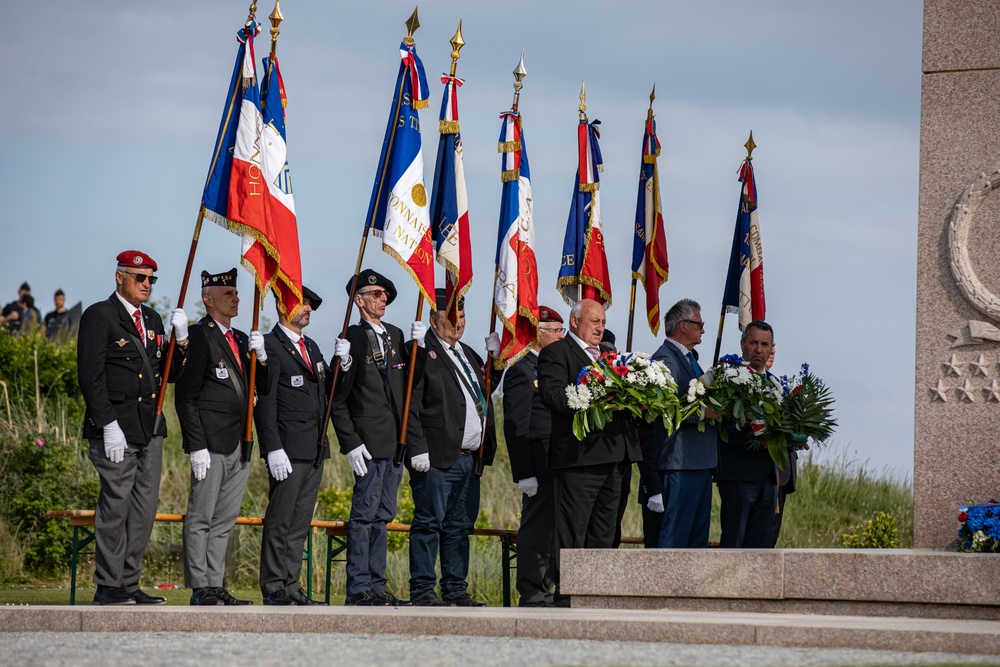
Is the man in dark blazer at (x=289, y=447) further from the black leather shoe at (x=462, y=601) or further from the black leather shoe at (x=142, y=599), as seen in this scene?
the black leather shoe at (x=462, y=601)

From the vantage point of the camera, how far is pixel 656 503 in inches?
391

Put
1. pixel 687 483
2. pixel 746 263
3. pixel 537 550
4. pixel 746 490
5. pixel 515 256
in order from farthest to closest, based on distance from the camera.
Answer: pixel 746 263 → pixel 515 256 → pixel 746 490 → pixel 687 483 → pixel 537 550

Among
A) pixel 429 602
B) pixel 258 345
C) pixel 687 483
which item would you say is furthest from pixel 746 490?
pixel 258 345

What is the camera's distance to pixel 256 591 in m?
13.4

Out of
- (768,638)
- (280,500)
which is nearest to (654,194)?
(280,500)

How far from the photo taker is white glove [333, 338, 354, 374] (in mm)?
9180

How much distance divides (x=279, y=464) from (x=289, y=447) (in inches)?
7.0

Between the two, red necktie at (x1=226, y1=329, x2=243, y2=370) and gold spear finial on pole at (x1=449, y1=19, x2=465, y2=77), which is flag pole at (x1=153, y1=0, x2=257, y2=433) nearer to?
red necktie at (x1=226, y1=329, x2=243, y2=370)

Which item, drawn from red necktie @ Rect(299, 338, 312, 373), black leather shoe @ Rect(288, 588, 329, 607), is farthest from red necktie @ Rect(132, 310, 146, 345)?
black leather shoe @ Rect(288, 588, 329, 607)

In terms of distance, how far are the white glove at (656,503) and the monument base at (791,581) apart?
4.78ft

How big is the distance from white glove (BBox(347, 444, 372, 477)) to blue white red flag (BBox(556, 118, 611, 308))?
2899mm

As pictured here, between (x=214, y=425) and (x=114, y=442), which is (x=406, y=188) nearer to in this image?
(x=214, y=425)

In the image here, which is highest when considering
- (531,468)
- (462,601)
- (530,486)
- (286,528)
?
(531,468)

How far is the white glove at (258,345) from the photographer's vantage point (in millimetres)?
8922
